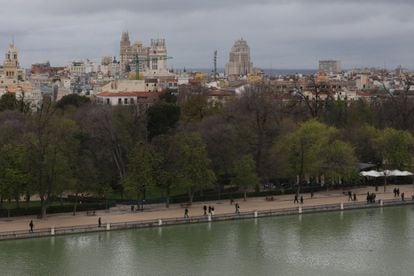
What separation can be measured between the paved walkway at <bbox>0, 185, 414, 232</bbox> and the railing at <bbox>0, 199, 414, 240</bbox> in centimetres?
98

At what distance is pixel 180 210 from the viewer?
42.4m

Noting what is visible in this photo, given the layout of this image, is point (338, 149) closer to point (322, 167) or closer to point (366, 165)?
point (322, 167)

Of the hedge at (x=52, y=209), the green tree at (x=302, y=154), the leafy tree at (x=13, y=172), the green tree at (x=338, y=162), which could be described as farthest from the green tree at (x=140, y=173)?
the green tree at (x=338, y=162)

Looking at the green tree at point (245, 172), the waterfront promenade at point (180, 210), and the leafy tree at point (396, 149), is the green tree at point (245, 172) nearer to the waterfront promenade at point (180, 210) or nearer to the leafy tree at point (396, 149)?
the waterfront promenade at point (180, 210)

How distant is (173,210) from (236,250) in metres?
9.23

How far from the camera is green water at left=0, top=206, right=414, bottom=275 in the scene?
30375 millimetres

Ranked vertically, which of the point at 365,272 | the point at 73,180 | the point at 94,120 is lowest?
the point at 365,272

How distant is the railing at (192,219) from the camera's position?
36.2m

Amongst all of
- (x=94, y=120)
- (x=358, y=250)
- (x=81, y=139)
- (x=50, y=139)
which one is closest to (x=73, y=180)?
(x=50, y=139)

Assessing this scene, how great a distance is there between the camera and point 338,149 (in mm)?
47219

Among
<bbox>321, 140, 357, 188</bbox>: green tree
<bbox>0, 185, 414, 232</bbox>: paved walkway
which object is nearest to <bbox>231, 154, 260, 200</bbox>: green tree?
<bbox>0, 185, 414, 232</bbox>: paved walkway

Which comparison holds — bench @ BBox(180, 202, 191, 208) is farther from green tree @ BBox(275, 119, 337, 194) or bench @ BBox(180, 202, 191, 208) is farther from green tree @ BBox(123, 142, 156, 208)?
green tree @ BBox(275, 119, 337, 194)

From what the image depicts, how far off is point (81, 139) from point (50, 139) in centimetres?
506

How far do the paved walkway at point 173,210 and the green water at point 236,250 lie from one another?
2200 millimetres
